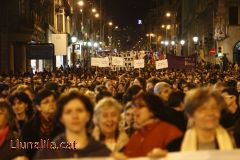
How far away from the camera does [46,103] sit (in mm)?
8094

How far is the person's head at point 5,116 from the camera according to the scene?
21.7ft

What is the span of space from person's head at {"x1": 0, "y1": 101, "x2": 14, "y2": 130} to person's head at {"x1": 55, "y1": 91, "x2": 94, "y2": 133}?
954 mm

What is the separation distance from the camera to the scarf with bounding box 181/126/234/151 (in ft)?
18.1

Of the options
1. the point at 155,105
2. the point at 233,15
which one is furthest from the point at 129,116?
the point at 233,15

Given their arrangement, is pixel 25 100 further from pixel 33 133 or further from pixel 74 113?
pixel 74 113

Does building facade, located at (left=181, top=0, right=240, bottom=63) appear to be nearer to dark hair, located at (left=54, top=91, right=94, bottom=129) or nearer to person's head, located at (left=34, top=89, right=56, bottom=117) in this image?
person's head, located at (left=34, top=89, right=56, bottom=117)

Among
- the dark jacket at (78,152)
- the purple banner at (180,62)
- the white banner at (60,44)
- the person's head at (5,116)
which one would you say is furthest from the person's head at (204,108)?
the white banner at (60,44)

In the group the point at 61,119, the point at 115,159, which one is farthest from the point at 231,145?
the point at 61,119

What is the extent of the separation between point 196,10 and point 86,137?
80.9 meters

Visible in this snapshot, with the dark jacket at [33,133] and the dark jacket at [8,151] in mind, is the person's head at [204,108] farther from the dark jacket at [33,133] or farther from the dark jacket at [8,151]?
the dark jacket at [33,133]

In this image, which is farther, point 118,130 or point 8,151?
point 118,130

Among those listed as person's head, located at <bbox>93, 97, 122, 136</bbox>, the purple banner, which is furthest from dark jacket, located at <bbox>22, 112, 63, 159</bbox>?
the purple banner

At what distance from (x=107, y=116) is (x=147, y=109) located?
0.43 meters

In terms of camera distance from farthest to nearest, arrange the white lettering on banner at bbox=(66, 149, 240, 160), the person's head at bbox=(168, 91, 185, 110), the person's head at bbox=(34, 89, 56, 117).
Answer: the person's head at bbox=(168, 91, 185, 110), the person's head at bbox=(34, 89, 56, 117), the white lettering on banner at bbox=(66, 149, 240, 160)
